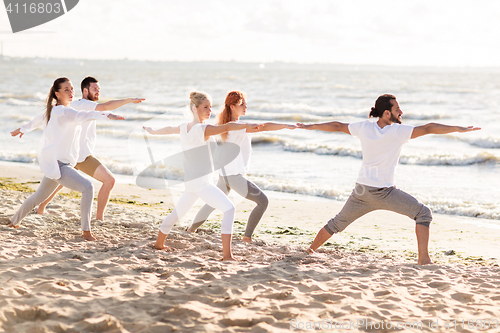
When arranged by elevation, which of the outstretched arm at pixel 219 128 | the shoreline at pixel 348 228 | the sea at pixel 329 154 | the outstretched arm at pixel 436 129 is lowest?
the shoreline at pixel 348 228

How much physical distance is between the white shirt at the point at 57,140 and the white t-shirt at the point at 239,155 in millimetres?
1771

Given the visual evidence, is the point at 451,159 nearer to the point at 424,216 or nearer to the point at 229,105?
the point at 424,216

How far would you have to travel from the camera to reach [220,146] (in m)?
5.86

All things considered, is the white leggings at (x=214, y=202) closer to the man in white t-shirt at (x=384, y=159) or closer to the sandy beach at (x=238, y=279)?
the sandy beach at (x=238, y=279)

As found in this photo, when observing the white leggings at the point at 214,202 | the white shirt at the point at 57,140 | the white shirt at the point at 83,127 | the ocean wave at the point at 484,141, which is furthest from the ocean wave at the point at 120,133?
the white leggings at the point at 214,202

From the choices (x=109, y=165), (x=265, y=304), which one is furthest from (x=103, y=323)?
(x=109, y=165)

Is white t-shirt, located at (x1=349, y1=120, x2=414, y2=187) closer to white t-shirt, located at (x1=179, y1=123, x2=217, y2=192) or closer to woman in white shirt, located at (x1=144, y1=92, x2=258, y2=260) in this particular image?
woman in white shirt, located at (x1=144, y1=92, x2=258, y2=260)

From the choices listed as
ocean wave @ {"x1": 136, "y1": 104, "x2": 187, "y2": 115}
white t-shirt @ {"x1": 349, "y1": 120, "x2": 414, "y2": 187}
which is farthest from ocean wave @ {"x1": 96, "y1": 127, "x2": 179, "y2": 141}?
white t-shirt @ {"x1": 349, "y1": 120, "x2": 414, "y2": 187}

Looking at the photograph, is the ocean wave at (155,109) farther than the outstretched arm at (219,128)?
Yes

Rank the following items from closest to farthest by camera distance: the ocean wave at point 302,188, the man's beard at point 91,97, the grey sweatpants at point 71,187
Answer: the grey sweatpants at point 71,187
the man's beard at point 91,97
the ocean wave at point 302,188

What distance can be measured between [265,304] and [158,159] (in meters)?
9.93

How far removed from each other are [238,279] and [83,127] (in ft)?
10.5

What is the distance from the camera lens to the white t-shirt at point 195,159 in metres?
4.78

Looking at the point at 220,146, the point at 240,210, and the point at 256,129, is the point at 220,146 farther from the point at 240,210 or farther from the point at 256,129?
the point at 240,210
